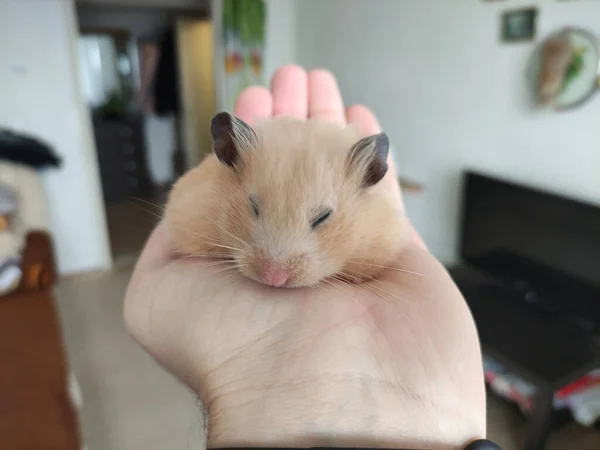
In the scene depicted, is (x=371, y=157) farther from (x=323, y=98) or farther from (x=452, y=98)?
(x=452, y=98)

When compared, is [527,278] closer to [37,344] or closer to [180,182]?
[180,182]

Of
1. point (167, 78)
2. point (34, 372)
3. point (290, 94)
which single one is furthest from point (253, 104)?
point (167, 78)

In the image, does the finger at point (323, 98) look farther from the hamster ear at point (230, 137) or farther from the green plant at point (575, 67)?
the green plant at point (575, 67)

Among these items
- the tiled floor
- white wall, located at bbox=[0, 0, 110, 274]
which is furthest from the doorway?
the tiled floor

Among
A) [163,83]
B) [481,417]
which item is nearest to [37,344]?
[481,417]

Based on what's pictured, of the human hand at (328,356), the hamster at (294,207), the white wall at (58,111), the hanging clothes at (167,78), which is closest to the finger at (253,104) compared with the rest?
the hamster at (294,207)

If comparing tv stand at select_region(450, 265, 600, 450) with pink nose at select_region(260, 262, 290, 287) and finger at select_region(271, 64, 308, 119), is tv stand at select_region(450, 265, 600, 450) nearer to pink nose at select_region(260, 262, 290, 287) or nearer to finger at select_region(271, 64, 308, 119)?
finger at select_region(271, 64, 308, 119)
